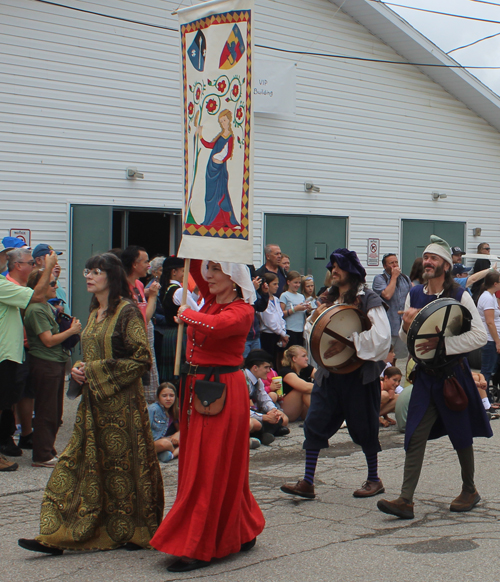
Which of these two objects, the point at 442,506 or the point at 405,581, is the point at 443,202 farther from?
the point at 405,581

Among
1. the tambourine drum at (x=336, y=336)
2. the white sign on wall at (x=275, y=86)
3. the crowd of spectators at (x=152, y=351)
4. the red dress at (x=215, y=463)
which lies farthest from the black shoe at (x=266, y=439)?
the white sign on wall at (x=275, y=86)

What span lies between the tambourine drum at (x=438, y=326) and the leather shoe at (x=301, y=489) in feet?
4.28

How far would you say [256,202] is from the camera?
13367 mm

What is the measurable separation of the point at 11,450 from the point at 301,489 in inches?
116

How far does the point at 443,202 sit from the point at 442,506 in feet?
39.0

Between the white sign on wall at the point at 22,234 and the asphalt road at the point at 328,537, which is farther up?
the white sign on wall at the point at 22,234

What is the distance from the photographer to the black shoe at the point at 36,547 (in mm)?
4102

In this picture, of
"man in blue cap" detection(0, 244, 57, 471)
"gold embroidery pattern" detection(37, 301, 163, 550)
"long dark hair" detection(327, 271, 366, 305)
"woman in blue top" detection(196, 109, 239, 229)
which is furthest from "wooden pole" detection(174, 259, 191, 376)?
"man in blue cap" detection(0, 244, 57, 471)

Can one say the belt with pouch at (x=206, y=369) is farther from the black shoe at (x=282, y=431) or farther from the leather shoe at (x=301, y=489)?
the black shoe at (x=282, y=431)

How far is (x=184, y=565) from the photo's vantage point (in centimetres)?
389

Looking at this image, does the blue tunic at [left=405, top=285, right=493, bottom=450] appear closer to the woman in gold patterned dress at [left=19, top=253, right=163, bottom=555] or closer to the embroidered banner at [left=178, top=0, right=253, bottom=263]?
the embroidered banner at [left=178, top=0, right=253, bottom=263]

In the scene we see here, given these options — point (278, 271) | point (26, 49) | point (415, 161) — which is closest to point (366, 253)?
point (415, 161)

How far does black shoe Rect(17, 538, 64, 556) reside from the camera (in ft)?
13.5

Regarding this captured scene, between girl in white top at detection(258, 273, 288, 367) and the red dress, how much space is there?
5.25 metres
